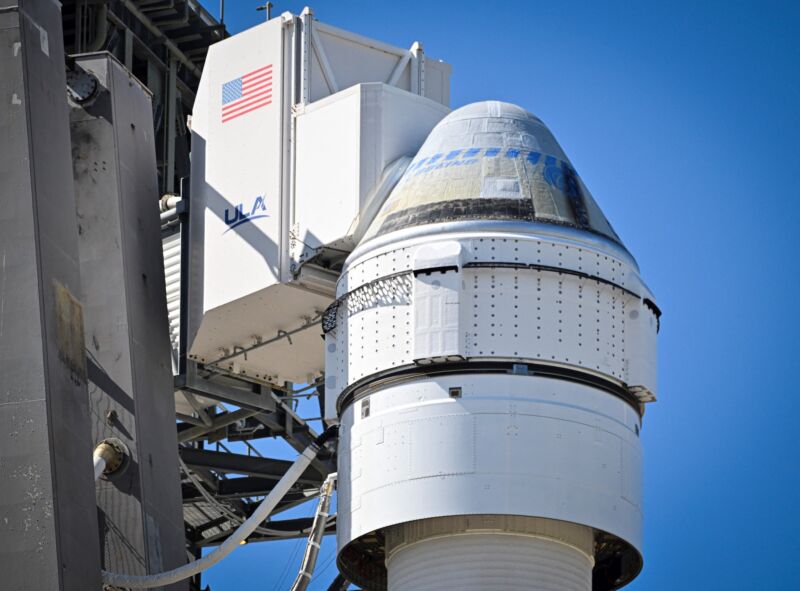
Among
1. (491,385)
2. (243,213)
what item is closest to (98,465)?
(243,213)

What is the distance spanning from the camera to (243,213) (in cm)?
3016

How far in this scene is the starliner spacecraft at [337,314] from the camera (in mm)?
24547

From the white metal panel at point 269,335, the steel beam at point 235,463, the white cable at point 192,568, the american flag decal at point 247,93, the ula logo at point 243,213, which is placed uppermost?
the american flag decal at point 247,93

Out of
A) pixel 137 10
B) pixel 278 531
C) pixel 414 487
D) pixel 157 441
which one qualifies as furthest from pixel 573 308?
pixel 137 10

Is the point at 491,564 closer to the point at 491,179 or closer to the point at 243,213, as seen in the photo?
the point at 491,179

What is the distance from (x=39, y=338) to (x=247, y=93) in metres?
8.28

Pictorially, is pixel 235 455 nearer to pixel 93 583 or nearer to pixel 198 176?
pixel 198 176

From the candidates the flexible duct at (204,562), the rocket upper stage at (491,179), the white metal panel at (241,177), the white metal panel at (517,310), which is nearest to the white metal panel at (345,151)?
the white metal panel at (241,177)

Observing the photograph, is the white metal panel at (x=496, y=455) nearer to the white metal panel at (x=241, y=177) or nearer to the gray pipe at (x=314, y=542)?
the gray pipe at (x=314, y=542)

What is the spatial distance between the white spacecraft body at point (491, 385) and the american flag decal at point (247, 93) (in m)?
3.99

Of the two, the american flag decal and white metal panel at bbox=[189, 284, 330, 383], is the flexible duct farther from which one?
the american flag decal

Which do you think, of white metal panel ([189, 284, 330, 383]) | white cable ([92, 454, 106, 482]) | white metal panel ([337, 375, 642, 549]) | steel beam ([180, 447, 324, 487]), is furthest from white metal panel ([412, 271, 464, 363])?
steel beam ([180, 447, 324, 487])

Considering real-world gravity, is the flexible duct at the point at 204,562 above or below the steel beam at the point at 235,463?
below

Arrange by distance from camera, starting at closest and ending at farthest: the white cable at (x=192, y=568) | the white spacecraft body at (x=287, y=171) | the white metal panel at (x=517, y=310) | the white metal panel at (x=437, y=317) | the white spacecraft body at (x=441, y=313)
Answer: the white spacecraft body at (x=441, y=313)
the white metal panel at (x=437, y=317)
the white metal panel at (x=517, y=310)
the white cable at (x=192, y=568)
the white spacecraft body at (x=287, y=171)
